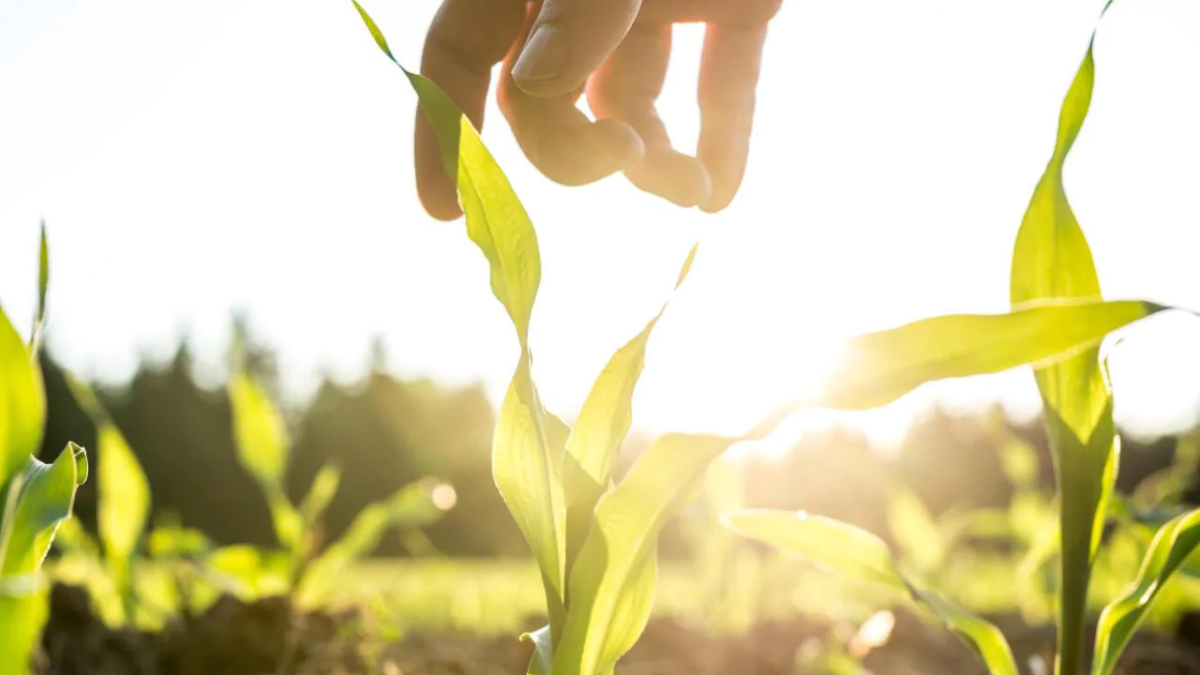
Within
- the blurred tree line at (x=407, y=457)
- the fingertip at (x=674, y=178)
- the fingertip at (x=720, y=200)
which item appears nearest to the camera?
the fingertip at (x=674, y=178)

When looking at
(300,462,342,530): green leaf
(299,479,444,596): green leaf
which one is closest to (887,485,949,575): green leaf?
(299,479,444,596): green leaf

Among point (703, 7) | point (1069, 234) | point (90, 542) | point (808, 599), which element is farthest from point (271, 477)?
point (808, 599)

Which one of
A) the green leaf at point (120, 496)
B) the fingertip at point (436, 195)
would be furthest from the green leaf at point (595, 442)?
the green leaf at point (120, 496)

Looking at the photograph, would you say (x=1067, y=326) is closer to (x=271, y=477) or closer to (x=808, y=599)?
(x=271, y=477)

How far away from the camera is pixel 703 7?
1.06 metres

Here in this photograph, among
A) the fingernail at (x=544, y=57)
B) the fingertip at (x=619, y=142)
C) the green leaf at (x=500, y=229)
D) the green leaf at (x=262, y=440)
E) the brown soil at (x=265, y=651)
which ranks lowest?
the brown soil at (x=265, y=651)

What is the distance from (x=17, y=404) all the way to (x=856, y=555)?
627mm

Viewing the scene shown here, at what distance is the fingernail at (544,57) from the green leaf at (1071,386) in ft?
1.23

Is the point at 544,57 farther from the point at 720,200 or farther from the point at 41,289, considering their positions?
the point at 720,200

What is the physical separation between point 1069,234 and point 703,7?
59 centimetres

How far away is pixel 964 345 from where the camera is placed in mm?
456

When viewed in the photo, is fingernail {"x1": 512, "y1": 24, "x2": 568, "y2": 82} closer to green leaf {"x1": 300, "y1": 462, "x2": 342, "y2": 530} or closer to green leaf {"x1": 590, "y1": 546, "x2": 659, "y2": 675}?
green leaf {"x1": 590, "y1": 546, "x2": 659, "y2": 675}

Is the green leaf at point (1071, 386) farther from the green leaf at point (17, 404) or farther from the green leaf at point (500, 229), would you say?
the green leaf at point (17, 404)

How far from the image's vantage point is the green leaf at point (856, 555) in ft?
2.28
